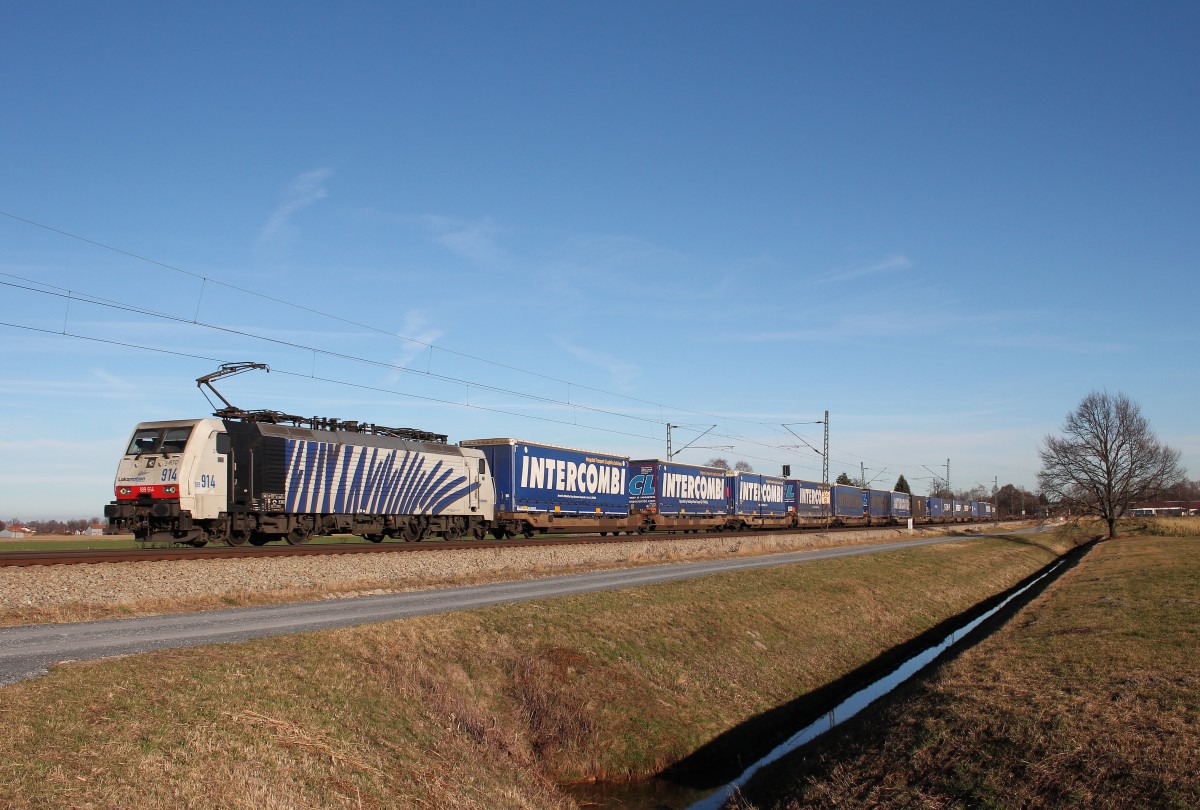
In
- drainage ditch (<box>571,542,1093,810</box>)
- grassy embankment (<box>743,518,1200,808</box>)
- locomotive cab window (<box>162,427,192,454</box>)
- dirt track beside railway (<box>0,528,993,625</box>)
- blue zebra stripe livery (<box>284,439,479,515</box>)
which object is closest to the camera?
grassy embankment (<box>743,518,1200,808</box>)

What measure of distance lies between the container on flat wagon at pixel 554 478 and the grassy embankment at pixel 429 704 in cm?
1559

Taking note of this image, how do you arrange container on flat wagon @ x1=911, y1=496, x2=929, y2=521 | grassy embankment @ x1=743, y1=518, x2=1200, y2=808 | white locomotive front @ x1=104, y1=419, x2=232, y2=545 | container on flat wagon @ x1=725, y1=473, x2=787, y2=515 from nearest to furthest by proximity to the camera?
grassy embankment @ x1=743, y1=518, x2=1200, y2=808 < white locomotive front @ x1=104, y1=419, x2=232, y2=545 < container on flat wagon @ x1=725, y1=473, x2=787, y2=515 < container on flat wagon @ x1=911, y1=496, x2=929, y2=521

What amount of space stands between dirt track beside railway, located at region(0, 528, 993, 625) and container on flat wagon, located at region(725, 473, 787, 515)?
26.6 metres

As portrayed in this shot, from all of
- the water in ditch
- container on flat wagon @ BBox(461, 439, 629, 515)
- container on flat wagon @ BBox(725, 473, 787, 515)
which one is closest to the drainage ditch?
the water in ditch

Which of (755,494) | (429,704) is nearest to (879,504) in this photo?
(755,494)

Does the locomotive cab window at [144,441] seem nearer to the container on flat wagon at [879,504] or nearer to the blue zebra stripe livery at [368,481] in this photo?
the blue zebra stripe livery at [368,481]

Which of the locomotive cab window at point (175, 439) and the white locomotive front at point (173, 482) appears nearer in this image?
the white locomotive front at point (173, 482)

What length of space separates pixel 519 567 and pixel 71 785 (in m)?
20.8

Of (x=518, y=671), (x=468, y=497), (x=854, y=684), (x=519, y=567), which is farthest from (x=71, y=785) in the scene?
(x=468, y=497)

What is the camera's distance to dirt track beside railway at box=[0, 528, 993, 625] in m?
15.7

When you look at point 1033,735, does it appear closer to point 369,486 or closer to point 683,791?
point 683,791

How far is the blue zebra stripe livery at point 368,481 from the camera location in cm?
2715

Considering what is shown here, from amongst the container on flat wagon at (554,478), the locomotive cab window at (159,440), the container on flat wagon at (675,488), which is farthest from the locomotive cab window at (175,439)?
the container on flat wagon at (675,488)

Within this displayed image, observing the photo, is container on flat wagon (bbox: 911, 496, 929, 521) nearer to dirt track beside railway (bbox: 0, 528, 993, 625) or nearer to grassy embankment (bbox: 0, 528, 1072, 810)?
dirt track beside railway (bbox: 0, 528, 993, 625)
